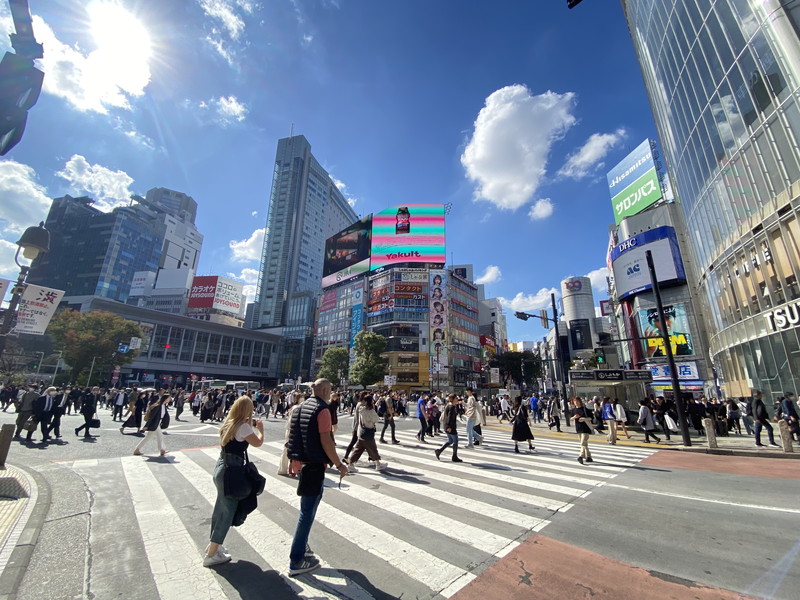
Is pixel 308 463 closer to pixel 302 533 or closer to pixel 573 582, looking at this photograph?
pixel 302 533

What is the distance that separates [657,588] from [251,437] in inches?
162

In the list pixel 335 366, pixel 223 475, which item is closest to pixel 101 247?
pixel 335 366

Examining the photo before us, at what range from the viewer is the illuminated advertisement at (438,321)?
6309 centimetres

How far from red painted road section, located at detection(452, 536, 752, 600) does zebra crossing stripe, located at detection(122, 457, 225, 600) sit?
234 centimetres

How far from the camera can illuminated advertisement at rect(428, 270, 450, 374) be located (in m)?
63.1

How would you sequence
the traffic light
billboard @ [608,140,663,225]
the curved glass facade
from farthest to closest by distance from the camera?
billboard @ [608,140,663,225]
the curved glass facade
the traffic light

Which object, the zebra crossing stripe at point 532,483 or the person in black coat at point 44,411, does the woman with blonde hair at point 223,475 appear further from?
the person in black coat at point 44,411

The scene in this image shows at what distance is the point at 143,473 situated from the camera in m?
7.45

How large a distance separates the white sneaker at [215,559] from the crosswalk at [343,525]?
82mm

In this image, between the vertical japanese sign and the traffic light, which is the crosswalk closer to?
the traffic light

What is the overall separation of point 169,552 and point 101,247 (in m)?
132

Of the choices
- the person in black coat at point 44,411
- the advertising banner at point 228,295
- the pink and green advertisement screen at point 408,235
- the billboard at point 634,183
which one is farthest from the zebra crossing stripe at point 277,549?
the advertising banner at point 228,295

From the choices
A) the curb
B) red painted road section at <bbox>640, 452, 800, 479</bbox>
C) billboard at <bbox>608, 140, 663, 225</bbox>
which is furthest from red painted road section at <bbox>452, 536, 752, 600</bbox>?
billboard at <bbox>608, 140, 663, 225</bbox>

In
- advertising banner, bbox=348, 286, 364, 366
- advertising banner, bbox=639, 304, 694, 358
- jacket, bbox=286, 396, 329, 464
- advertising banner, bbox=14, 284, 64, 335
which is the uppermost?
advertising banner, bbox=348, 286, 364, 366
